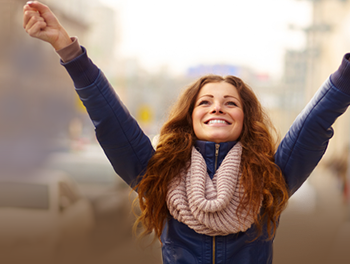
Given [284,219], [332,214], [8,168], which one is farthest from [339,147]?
[8,168]

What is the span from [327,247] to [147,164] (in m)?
4.34

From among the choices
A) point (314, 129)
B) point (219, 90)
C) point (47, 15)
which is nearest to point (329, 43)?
point (219, 90)

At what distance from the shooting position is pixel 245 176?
1.34 metres

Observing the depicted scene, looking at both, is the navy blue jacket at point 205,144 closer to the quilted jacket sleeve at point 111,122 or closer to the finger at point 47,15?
the quilted jacket sleeve at point 111,122

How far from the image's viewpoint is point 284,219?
20.2ft

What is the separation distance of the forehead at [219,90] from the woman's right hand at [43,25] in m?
0.56

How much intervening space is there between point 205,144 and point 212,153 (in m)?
0.04

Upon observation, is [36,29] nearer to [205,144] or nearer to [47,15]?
[47,15]

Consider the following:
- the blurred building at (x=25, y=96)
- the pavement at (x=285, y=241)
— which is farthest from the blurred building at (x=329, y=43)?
the blurred building at (x=25, y=96)

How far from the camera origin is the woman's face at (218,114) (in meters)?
1.41

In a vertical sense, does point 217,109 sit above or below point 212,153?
above

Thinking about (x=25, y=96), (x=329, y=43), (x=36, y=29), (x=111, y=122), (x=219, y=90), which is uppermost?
(x=329, y=43)

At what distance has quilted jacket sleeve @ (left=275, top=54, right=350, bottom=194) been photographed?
1.20 m

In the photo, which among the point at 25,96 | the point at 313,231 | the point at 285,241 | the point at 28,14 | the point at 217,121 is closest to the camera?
the point at 28,14
